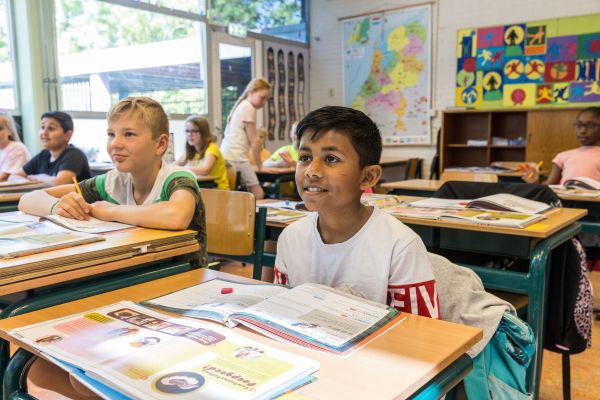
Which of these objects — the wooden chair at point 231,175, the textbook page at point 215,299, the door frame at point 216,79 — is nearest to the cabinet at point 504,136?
the door frame at point 216,79

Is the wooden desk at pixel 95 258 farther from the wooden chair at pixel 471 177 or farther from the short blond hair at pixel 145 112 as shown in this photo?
the wooden chair at pixel 471 177

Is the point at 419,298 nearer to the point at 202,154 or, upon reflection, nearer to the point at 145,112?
the point at 145,112

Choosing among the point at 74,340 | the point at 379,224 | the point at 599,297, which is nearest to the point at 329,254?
the point at 379,224

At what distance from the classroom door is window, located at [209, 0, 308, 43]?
21 centimetres

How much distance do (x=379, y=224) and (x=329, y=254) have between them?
127 mm

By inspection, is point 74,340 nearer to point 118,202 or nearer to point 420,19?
point 118,202

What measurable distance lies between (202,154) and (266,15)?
Result: 11.4 feet

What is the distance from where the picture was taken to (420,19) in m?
6.84

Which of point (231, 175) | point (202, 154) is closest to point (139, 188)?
point (202, 154)

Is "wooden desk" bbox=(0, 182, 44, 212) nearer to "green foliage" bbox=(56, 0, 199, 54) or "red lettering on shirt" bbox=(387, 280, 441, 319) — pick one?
"red lettering on shirt" bbox=(387, 280, 441, 319)

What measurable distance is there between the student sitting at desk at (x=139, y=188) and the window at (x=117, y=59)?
11.3ft

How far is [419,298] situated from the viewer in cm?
108

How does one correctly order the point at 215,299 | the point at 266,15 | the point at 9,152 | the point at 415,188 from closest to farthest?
the point at 215,299, the point at 415,188, the point at 9,152, the point at 266,15

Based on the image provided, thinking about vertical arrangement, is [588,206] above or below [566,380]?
above
